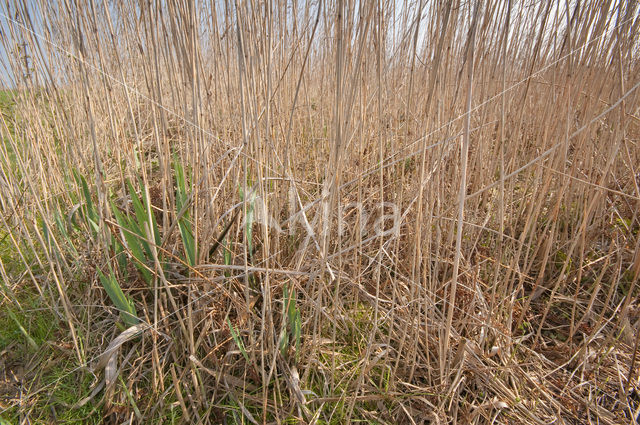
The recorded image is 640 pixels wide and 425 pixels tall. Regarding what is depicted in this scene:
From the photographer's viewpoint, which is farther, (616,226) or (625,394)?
(616,226)

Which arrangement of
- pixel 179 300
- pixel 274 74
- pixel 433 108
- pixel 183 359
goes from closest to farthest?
pixel 433 108 → pixel 183 359 → pixel 179 300 → pixel 274 74

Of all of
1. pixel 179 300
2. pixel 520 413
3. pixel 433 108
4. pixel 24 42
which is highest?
pixel 24 42

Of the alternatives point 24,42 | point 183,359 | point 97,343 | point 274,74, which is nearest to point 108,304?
point 97,343

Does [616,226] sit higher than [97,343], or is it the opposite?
[616,226]

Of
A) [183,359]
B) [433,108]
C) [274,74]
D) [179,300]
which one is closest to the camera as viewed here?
[433,108]

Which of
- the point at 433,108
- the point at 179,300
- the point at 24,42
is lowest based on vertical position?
the point at 179,300

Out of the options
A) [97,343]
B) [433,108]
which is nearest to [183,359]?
[97,343]

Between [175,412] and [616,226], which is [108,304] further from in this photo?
[616,226]

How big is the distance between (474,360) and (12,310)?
4.71 ft

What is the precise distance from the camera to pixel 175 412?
2.63 feet

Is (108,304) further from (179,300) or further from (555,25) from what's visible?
(555,25)

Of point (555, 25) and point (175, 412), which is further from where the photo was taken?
point (555, 25)

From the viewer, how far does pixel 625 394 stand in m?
0.85

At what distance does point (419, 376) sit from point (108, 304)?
3.26ft
